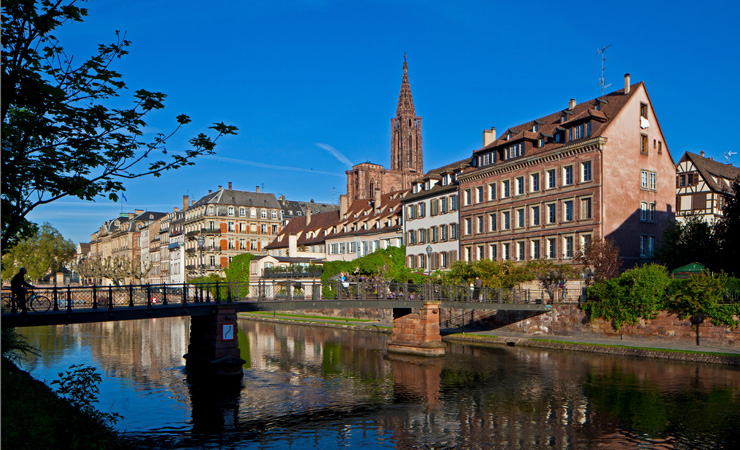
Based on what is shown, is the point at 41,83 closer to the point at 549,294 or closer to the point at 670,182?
the point at 549,294

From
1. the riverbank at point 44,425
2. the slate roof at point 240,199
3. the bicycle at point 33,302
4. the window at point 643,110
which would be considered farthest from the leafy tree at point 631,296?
the slate roof at point 240,199

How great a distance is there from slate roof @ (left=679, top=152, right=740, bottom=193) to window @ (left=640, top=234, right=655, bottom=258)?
16.2m

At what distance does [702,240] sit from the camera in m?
49.5

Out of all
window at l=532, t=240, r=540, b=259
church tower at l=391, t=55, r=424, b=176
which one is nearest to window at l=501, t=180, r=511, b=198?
window at l=532, t=240, r=540, b=259

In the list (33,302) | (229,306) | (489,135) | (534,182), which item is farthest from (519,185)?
(33,302)

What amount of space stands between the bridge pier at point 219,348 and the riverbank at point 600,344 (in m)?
20.5

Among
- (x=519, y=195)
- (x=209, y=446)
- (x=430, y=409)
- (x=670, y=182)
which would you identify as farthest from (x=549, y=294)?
(x=209, y=446)

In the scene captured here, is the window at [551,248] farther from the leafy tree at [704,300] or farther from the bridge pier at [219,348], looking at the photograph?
the bridge pier at [219,348]

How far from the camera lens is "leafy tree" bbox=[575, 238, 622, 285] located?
4597cm

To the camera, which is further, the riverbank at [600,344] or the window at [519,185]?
the window at [519,185]

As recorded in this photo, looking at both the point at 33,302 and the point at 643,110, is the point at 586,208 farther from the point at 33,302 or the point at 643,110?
the point at 33,302

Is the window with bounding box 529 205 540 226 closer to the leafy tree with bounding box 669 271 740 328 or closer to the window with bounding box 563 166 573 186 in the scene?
the window with bounding box 563 166 573 186

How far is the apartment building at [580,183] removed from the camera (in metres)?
50.2

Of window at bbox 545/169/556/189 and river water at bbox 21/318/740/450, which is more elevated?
window at bbox 545/169/556/189
